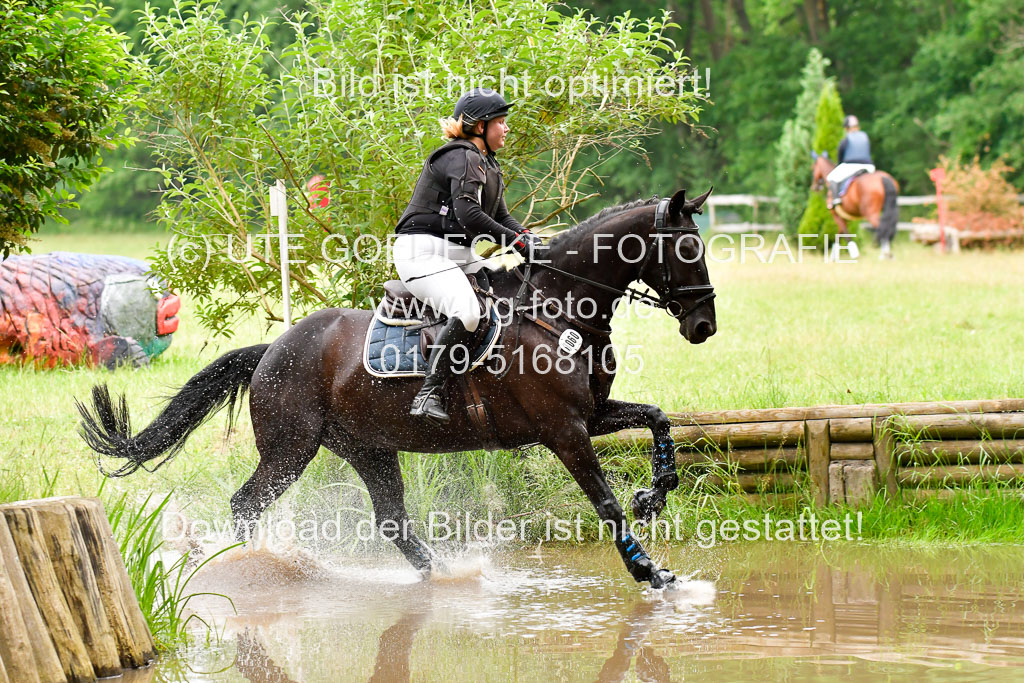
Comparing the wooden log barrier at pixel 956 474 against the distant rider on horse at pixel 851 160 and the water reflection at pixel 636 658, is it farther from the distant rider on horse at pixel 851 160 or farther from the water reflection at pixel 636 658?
the distant rider on horse at pixel 851 160

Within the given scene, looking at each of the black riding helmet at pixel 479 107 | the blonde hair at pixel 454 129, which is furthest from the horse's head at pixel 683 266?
the blonde hair at pixel 454 129

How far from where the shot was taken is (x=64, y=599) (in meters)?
4.63

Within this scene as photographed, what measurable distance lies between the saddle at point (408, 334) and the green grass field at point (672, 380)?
1458 mm

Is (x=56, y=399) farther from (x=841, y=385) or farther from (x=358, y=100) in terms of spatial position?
(x=841, y=385)

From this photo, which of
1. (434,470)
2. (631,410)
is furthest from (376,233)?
(631,410)

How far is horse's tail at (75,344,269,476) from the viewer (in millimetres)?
6605

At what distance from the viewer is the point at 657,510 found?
625 centimetres

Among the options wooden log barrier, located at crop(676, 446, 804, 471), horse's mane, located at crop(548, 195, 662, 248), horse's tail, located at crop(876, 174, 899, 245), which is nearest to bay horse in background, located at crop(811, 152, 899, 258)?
horse's tail, located at crop(876, 174, 899, 245)

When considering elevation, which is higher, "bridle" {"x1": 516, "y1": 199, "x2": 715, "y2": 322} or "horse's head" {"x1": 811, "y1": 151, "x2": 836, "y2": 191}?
"horse's head" {"x1": 811, "y1": 151, "x2": 836, "y2": 191}

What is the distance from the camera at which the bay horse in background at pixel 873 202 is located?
26.0m

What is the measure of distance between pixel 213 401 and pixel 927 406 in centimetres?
455

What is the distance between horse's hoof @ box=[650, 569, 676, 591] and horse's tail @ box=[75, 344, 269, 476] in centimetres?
270

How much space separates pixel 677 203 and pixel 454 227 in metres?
1.25

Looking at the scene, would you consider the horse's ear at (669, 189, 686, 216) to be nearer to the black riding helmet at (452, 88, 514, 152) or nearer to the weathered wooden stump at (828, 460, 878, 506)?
the black riding helmet at (452, 88, 514, 152)
